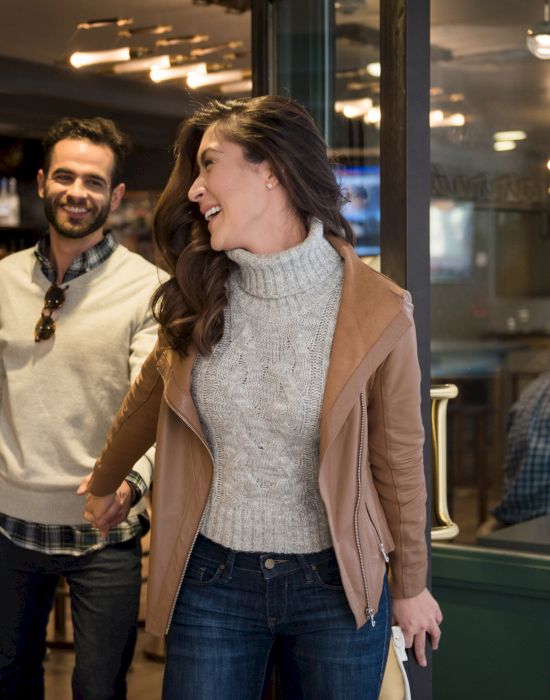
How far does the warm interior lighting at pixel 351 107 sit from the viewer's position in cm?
301

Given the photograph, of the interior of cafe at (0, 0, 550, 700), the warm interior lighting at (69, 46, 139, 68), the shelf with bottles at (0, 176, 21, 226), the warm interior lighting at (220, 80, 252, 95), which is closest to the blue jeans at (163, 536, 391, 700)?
the interior of cafe at (0, 0, 550, 700)

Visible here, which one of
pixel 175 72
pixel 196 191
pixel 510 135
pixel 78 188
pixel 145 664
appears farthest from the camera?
pixel 175 72

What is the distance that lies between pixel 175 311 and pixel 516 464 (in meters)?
1.62

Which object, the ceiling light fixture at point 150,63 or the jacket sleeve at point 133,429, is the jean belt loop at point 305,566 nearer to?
the jacket sleeve at point 133,429

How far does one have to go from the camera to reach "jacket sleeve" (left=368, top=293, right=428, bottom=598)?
6.18ft

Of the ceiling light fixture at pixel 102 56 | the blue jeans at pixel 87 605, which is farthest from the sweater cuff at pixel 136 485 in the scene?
the ceiling light fixture at pixel 102 56

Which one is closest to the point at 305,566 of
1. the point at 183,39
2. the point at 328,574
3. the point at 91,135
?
the point at 328,574

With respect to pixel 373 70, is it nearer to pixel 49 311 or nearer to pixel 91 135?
pixel 91 135

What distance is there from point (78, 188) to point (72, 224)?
0.29 ft

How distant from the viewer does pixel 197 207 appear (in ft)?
6.75

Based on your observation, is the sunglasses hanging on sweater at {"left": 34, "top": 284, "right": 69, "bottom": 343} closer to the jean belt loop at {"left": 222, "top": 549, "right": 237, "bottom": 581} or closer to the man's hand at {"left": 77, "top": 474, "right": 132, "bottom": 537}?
the man's hand at {"left": 77, "top": 474, "right": 132, "bottom": 537}

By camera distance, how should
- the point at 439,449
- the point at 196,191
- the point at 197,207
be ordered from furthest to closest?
the point at 439,449, the point at 197,207, the point at 196,191

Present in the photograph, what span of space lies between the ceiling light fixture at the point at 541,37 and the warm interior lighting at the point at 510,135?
0.21 metres

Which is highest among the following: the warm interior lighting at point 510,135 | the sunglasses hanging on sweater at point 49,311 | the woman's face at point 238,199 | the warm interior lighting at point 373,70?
the warm interior lighting at point 373,70
